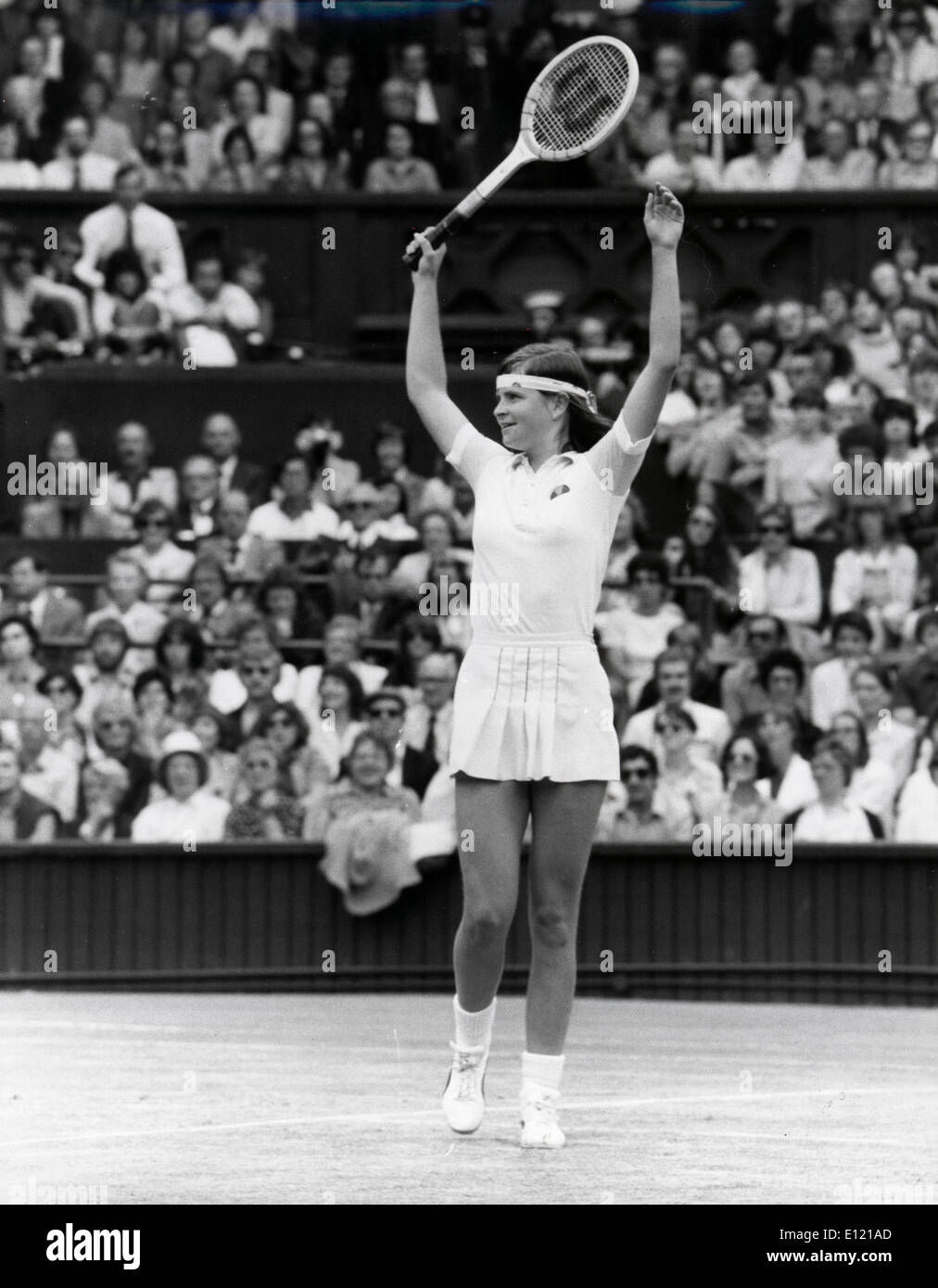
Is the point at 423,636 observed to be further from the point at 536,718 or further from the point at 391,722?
the point at 536,718

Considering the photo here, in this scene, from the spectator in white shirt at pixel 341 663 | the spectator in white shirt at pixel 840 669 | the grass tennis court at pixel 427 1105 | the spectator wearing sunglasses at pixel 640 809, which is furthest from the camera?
the spectator in white shirt at pixel 341 663

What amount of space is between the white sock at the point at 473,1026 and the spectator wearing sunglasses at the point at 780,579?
7.01 m

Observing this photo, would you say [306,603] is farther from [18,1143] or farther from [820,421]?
[18,1143]

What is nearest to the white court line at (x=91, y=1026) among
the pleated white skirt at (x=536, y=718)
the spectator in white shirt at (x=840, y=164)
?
the pleated white skirt at (x=536, y=718)

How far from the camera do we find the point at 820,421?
14078 millimetres

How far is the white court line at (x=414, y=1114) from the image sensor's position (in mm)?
6160

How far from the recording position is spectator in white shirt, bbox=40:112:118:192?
16.9m

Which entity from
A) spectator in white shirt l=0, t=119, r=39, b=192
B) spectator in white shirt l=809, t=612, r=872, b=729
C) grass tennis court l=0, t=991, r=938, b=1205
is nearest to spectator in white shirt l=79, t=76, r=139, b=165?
spectator in white shirt l=0, t=119, r=39, b=192

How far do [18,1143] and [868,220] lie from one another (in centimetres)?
1183

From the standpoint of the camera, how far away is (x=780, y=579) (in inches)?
523

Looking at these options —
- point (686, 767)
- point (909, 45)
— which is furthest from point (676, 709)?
point (909, 45)

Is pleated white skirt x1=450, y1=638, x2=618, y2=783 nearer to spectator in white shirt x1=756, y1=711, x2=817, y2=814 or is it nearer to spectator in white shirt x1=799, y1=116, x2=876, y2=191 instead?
spectator in white shirt x1=756, y1=711, x2=817, y2=814

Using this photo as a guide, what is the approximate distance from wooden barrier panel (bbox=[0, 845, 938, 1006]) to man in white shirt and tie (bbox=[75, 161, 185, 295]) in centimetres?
576

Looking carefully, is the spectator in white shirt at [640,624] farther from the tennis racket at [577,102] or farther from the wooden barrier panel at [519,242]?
the tennis racket at [577,102]
